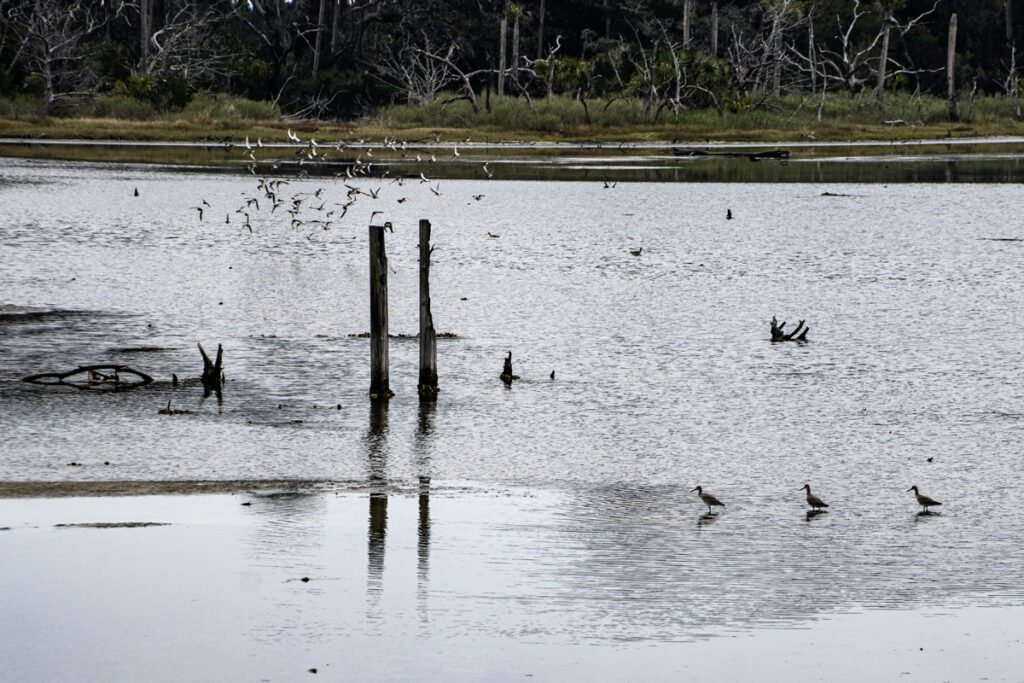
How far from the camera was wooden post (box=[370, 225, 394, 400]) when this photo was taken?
485 inches

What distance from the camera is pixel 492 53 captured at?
249 ft

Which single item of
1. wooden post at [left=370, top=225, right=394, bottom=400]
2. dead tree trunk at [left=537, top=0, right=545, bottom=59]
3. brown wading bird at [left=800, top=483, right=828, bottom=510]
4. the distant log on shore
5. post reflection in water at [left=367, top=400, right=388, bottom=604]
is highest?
dead tree trunk at [left=537, top=0, right=545, bottom=59]

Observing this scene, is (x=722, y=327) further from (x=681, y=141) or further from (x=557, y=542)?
(x=681, y=141)

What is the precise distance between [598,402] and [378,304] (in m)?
2.13

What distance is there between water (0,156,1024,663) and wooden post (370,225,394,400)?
0.36m

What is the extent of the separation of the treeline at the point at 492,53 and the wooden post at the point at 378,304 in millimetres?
43352

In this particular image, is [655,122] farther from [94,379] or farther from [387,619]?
[387,619]

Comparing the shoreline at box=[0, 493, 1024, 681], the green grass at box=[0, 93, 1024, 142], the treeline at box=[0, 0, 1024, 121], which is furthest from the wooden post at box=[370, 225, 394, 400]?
the green grass at box=[0, 93, 1024, 142]

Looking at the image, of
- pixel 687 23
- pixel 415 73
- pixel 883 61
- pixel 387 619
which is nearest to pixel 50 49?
pixel 415 73

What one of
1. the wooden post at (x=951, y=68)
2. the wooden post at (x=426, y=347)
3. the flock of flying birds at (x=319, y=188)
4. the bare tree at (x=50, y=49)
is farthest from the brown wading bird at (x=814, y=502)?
the wooden post at (x=951, y=68)

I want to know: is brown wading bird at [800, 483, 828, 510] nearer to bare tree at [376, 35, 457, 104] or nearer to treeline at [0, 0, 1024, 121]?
treeline at [0, 0, 1024, 121]

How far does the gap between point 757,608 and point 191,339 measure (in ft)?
33.3

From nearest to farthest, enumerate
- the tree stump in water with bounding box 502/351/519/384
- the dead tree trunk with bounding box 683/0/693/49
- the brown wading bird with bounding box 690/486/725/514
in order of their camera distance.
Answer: the brown wading bird with bounding box 690/486/725/514, the tree stump in water with bounding box 502/351/519/384, the dead tree trunk with bounding box 683/0/693/49

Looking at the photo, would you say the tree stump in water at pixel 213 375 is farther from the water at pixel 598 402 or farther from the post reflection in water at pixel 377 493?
the post reflection in water at pixel 377 493
